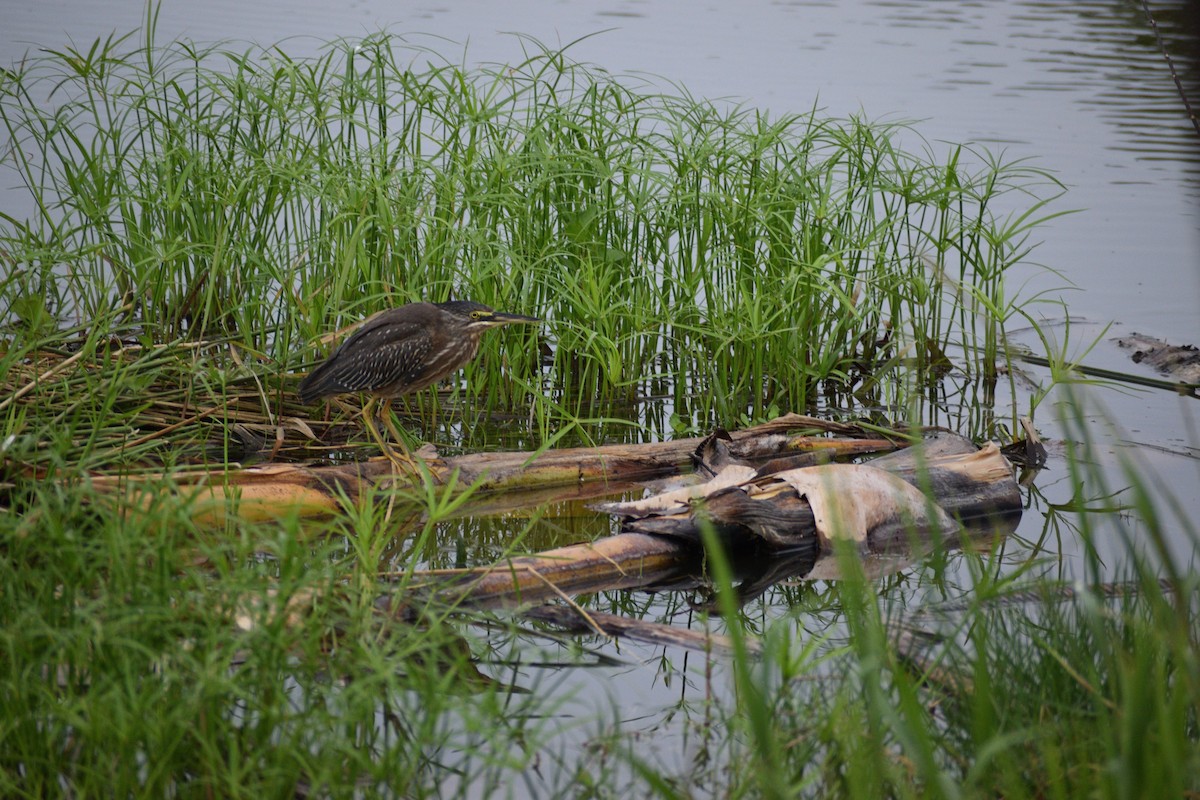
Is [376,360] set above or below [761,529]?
above

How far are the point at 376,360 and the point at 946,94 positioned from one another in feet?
30.7

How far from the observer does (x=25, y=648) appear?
9.35 ft

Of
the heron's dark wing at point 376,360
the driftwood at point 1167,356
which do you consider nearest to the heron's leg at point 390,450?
the heron's dark wing at point 376,360

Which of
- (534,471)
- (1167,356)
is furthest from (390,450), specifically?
(1167,356)

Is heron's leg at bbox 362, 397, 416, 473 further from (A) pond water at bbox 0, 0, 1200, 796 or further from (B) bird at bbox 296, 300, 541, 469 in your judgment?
(A) pond water at bbox 0, 0, 1200, 796

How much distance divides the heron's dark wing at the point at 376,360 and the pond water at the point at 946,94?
0.62 meters

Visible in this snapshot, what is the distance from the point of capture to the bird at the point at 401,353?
4887 mm

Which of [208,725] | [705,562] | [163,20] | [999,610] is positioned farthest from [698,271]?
[163,20]

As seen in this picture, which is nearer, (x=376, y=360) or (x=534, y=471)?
(x=376, y=360)

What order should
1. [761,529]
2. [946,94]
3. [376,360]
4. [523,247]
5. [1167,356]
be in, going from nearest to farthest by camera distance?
[761,529]
[376,360]
[523,247]
[1167,356]
[946,94]

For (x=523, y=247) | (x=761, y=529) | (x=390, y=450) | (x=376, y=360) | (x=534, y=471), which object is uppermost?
(x=523, y=247)

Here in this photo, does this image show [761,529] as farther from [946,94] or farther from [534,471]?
[946,94]

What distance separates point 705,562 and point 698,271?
1946 millimetres

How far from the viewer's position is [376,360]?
4.89 metres
